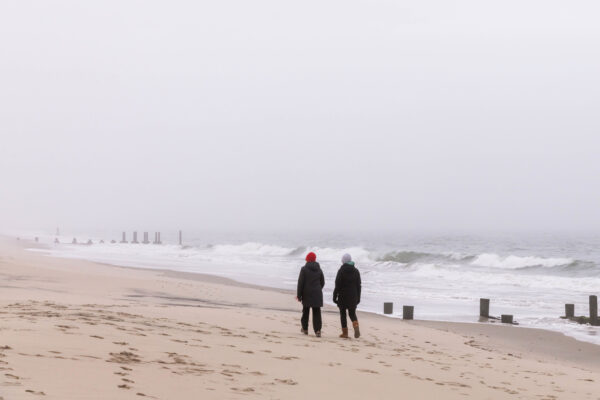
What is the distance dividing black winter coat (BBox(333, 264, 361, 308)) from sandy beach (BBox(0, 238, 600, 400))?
71cm

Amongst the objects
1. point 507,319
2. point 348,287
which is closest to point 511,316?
point 507,319

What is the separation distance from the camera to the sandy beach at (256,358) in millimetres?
6207

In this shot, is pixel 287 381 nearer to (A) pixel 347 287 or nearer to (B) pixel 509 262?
(A) pixel 347 287

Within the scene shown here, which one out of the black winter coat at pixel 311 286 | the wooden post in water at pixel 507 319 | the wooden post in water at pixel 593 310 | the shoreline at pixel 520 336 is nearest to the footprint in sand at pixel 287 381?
the black winter coat at pixel 311 286

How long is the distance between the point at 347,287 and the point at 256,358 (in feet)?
13.4

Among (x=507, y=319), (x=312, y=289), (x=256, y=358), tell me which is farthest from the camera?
(x=507, y=319)

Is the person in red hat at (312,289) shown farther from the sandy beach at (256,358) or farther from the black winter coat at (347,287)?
the sandy beach at (256,358)

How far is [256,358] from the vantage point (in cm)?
855

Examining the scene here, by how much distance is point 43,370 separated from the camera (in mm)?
5984

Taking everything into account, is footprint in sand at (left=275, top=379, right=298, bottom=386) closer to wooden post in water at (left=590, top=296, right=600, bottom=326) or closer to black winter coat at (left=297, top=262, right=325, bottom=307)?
black winter coat at (left=297, top=262, right=325, bottom=307)

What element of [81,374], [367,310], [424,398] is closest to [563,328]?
[367,310]

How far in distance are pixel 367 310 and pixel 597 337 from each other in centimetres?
645

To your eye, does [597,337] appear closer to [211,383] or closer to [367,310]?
[367,310]

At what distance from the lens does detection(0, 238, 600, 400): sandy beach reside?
6.21 meters
